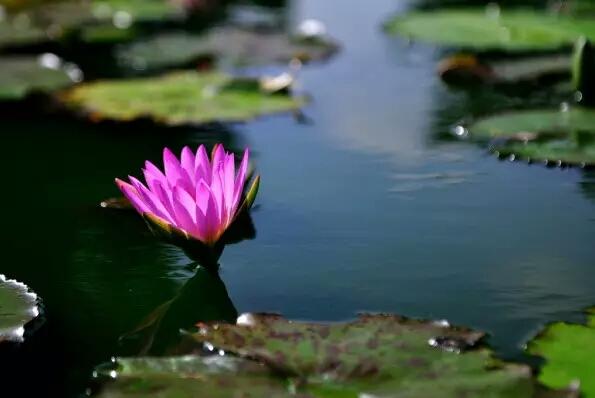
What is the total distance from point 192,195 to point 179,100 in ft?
3.76

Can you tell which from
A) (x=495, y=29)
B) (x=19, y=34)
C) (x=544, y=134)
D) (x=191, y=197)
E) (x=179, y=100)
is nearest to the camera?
(x=191, y=197)

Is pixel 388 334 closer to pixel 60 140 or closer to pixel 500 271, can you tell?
pixel 500 271

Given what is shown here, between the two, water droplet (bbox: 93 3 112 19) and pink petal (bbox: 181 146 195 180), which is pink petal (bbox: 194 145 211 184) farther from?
water droplet (bbox: 93 3 112 19)

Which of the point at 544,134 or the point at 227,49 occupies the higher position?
the point at 227,49

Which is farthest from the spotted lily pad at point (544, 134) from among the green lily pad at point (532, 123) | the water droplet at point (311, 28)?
the water droplet at point (311, 28)

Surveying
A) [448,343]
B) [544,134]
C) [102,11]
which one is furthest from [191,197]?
[102,11]

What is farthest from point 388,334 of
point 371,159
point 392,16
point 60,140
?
point 392,16

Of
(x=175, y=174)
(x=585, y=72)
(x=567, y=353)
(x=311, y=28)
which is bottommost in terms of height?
(x=567, y=353)

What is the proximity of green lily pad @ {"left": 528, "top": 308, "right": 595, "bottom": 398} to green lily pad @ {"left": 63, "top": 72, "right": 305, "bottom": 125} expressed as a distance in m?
1.22

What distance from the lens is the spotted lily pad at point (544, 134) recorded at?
1733 mm

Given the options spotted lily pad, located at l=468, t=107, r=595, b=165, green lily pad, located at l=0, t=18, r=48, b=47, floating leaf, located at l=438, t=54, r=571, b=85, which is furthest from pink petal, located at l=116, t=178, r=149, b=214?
green lily pad, located at l=0, t=18, r=48, b=47

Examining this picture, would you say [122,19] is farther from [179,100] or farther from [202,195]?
[202,195]

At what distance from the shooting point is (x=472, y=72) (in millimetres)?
2451

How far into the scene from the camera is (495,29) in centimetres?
287
